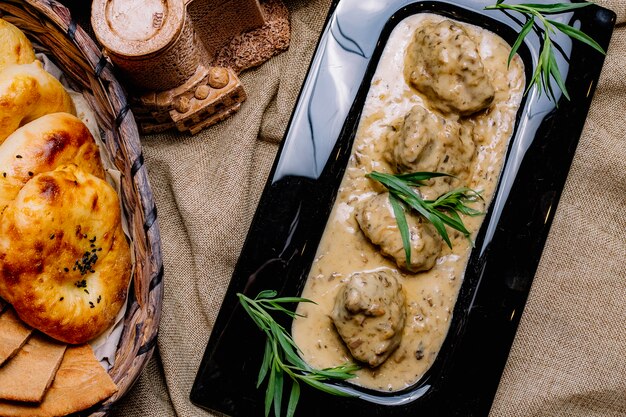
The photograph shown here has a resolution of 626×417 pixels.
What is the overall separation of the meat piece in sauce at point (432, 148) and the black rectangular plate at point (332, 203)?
7.5 inches

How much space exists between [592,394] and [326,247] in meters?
1.28

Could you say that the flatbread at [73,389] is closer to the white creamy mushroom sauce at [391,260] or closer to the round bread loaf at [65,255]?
the round bread loaf at [65,255]

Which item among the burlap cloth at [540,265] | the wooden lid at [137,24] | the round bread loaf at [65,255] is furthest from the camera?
the burlap cloth at [540,265]

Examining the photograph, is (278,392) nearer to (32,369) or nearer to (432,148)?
(32,369)

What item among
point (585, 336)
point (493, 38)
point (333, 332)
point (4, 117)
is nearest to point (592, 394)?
point (585, 336)

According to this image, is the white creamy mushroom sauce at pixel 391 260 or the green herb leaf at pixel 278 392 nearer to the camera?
the green herb leaf at pixel 278 392

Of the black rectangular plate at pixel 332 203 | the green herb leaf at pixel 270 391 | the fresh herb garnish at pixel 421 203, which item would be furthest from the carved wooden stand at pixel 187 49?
the green herb leaf at pixel 270 391

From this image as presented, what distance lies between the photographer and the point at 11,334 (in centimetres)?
246

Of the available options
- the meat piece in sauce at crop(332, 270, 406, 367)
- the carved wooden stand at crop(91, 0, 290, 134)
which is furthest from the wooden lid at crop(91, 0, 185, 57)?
the meat piece in sauce at crop(332, 270, 406, 367)

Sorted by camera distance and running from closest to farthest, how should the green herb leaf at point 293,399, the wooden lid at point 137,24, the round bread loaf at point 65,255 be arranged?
the round bread loaf at point 65,255, the green herb leaf at point 293,399, the wooden lid at point 137,24

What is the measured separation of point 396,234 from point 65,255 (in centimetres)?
118

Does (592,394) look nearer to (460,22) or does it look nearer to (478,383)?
(478,383)

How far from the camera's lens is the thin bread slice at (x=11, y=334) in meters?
2.39

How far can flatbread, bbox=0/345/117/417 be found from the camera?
94.0 inches
